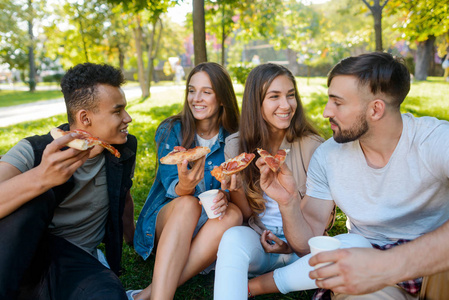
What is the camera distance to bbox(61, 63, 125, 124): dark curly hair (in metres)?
2.89

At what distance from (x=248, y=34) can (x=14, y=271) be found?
13.4 m

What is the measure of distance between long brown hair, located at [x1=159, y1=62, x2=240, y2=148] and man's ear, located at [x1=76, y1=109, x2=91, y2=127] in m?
0.91

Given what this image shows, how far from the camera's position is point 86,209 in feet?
9.57

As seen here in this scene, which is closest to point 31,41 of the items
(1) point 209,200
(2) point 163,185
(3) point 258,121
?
(2) point 163,185

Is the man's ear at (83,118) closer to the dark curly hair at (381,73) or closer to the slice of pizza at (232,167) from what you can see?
the slice of pizza at (232,167)

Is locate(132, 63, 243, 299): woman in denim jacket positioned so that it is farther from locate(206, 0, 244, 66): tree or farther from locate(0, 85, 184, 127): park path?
locate(0, 85, 184, 127): park path

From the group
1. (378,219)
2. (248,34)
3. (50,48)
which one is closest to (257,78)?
(378,219)

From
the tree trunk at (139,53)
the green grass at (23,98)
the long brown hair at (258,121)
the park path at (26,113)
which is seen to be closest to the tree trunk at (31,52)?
the green grass at (23,98)

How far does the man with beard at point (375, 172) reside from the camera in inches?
89.3

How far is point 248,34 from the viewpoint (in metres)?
14.2

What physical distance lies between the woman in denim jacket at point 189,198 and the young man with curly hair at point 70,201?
322 mm

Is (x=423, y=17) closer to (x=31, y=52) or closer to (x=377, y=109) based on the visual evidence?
(x=377, y=109)

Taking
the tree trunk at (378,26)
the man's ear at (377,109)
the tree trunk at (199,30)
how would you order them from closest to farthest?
the man's ear at (377,109) → the tree trunk at (199,30) → the tree trunk at (378,26)

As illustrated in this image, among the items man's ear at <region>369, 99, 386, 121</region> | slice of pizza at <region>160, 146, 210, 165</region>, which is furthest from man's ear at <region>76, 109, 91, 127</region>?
man's ear at <region>369, 99, 386, 121</region>
